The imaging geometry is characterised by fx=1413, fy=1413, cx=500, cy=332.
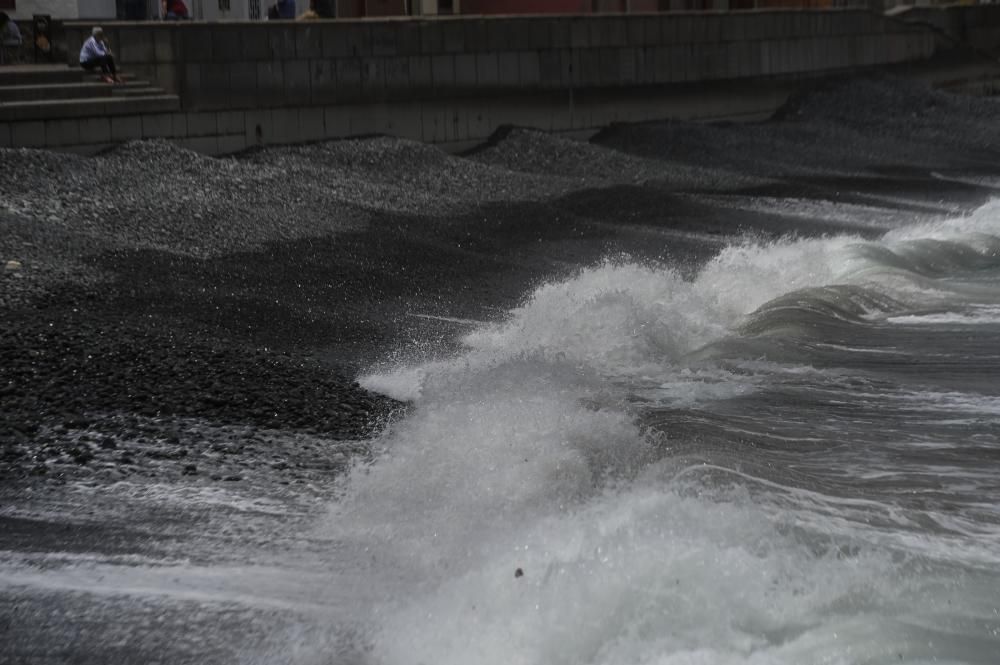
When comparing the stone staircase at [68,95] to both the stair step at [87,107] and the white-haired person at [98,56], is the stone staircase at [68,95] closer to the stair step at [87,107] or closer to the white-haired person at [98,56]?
the stair step at [87,107]

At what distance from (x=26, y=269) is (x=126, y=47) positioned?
630cm

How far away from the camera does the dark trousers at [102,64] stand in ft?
51.6

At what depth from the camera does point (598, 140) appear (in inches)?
848

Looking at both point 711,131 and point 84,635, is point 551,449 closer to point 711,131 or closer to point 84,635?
point 84,635

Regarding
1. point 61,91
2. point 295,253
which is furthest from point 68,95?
point 295,253

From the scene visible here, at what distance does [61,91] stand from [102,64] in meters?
0.72

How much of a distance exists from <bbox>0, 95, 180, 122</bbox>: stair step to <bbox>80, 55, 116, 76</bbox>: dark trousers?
0.41m

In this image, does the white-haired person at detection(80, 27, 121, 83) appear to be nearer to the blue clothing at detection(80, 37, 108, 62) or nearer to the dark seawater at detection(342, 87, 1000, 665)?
the blue clothing at detection(80, 37, 108, 62)

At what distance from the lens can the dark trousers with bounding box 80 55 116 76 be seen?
51.6 ft

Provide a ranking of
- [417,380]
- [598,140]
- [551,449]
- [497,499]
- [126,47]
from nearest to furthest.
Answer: [497,499] < [551,449] < [417,380] < [126,47] < [598,140]

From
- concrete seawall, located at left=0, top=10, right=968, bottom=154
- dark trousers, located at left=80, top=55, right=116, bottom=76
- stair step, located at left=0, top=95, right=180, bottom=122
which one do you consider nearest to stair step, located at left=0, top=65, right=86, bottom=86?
dark trousers, located at left=80, top=55, right=116, bottom=76

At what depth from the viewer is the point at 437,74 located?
763 inches

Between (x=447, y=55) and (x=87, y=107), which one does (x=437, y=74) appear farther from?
(x=87, y=107)

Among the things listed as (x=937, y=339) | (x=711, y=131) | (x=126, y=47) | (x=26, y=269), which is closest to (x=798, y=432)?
(x=937, y=339)
